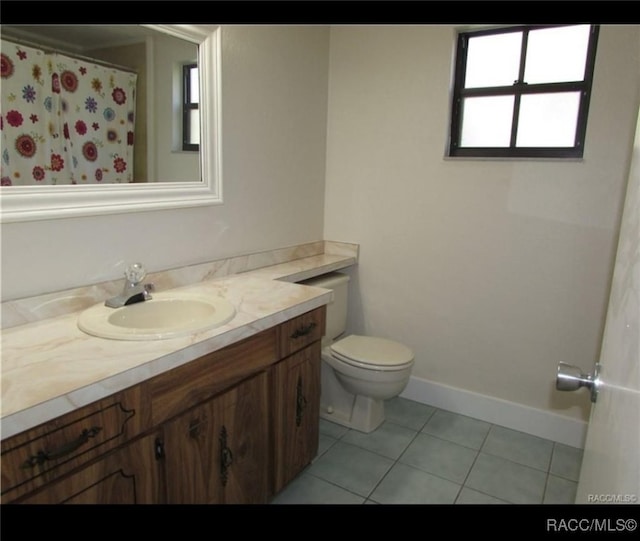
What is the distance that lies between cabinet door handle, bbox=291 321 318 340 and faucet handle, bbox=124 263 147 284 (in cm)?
60

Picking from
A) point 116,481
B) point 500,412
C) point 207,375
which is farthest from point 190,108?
point 500,412

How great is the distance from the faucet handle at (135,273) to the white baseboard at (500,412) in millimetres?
1752

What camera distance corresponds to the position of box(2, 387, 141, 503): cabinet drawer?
881 millimetres

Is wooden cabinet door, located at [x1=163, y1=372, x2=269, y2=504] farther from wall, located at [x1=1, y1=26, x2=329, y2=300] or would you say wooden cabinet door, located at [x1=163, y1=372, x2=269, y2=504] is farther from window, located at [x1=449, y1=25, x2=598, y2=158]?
window, located at [x1=449, y1=25, x2=598, y2=158]

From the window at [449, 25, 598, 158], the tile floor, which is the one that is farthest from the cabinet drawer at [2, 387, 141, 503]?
the window at [449, 25, 598, 158]

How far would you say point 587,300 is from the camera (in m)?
2.12

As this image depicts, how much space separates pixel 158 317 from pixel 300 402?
0.66m

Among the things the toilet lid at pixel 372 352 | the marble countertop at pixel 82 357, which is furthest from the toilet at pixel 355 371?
the marble countertop at pixel 82 357

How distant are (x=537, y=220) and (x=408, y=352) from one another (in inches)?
36.0

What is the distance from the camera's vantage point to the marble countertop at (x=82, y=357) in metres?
0.91

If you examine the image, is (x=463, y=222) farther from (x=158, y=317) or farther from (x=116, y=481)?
(x=116, y=481)

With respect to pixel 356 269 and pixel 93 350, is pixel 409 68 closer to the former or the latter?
pixel 356 269

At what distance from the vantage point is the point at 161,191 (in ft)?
5.79
